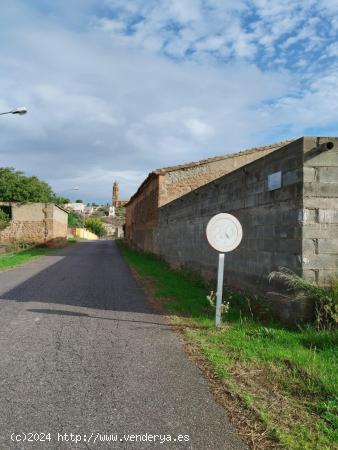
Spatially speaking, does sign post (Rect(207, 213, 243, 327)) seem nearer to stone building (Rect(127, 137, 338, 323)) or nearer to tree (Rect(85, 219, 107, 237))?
stone building (Rect(127, 137, 338, 323))

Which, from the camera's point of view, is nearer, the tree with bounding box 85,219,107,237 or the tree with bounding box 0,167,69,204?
the tree with bounding box 0,167,69,204

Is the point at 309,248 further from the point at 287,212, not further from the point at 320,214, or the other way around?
the point at 287,212

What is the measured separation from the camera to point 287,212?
6348 mm

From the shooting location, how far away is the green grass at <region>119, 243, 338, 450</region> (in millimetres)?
3125

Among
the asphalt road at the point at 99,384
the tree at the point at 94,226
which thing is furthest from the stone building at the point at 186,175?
the tree at the point at 94,226

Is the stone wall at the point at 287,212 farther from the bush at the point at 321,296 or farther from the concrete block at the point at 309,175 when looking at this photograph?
the bush at the point at 321,296

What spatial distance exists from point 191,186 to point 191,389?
18418 millimetres

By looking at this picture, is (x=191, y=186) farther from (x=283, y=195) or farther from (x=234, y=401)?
(x=234, y=401)

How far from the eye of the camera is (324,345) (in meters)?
4.90

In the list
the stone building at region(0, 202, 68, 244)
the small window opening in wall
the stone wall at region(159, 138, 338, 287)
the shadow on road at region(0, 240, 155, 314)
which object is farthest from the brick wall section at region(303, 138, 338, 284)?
the small window opening in wall

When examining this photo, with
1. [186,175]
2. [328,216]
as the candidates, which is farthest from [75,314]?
[186,175]

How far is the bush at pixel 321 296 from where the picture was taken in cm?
543

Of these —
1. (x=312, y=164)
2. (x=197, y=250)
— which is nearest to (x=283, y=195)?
(x=312, y=164)

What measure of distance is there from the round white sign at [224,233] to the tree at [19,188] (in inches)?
1610
